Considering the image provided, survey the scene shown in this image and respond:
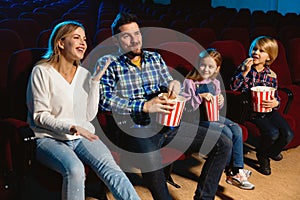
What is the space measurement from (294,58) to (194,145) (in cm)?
152

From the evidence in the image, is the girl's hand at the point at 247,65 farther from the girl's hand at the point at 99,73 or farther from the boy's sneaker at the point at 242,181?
the girl's hand at the point at 99,73

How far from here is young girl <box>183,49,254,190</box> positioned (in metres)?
2.21

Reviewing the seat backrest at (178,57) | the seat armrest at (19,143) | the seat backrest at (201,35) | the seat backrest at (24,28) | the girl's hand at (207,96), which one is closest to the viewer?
the seat armrest at (19,143)

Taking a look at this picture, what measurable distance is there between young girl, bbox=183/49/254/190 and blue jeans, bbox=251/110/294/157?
9.8 inches

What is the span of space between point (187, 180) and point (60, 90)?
981 millimetres

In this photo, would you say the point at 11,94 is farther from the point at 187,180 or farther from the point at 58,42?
the point at 187,180

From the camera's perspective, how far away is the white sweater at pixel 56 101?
68.4 inches

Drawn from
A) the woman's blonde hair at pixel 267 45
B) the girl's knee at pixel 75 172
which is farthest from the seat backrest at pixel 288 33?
the girl's knee at pixel 75 172

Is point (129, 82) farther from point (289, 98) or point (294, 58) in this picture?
point (294, 58)

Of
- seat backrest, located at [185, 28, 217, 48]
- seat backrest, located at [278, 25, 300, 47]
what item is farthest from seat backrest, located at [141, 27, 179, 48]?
seat backrest, located at [278, 25, 300, 47]

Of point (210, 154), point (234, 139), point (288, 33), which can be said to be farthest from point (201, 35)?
point (210, 154)

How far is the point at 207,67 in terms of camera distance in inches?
89.7

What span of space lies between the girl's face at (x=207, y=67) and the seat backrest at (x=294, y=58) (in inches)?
43.1

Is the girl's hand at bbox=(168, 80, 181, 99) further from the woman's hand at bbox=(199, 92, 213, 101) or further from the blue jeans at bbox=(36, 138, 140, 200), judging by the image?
the blue jeans at bbox=(36, 138, 140, 200)
